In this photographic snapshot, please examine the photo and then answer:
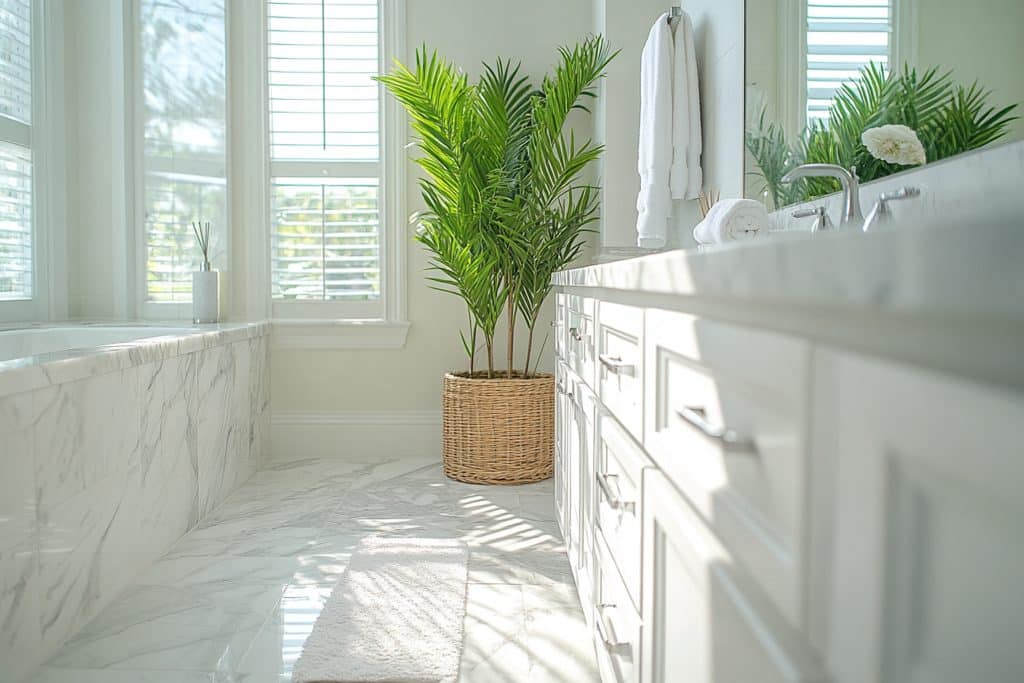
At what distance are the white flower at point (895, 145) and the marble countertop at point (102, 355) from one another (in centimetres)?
166

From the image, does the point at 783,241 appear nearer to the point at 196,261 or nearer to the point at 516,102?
the point at 516,102

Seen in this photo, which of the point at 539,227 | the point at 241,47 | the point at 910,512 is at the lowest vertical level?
the point at 910,512

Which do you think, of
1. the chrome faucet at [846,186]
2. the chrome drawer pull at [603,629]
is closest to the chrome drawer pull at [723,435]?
the chrome drawer pull at [603,629]

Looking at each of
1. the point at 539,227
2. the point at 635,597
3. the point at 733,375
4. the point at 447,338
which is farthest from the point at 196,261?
the point at 733,375

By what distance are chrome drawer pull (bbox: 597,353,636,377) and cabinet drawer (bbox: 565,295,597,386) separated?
22 cm

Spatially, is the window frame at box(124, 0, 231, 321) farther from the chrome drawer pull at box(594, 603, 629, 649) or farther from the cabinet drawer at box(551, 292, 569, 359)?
the chrome drawer pull at box(594, 603, 629, 649)

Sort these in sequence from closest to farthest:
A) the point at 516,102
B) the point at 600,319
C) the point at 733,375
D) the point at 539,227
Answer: the point at 733,375
the point at 600,319
the point at 539,227
the point at 516,102

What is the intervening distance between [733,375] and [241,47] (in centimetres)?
367

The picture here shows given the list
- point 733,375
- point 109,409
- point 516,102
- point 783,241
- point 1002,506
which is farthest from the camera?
point 516,102

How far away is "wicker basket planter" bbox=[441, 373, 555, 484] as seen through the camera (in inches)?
132

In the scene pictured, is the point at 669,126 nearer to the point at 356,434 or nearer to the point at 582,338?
the point at 582,338

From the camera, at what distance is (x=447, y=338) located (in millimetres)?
3916

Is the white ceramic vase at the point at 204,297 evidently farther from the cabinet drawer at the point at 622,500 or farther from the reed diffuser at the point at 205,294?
the cabinet drawer at the point at 622,500

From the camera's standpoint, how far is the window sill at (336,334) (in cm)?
385
